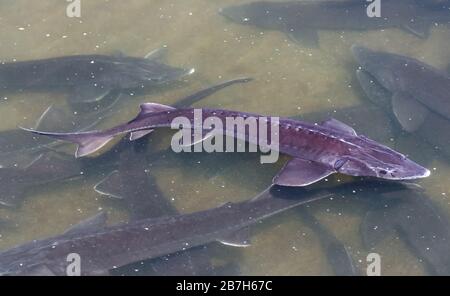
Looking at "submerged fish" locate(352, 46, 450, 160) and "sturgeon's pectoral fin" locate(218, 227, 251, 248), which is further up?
"submerged fish" locate(352, 46, 450, 160)

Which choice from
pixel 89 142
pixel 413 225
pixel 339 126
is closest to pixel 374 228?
pixel 413 225

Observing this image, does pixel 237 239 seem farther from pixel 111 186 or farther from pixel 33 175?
pixel 33 175

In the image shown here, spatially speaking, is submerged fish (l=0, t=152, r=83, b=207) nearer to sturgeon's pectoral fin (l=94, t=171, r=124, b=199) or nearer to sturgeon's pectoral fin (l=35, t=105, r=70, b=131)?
sturgeon's pectoral fin (l=94, t=171, r=124, b=199)

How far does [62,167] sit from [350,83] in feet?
8.52

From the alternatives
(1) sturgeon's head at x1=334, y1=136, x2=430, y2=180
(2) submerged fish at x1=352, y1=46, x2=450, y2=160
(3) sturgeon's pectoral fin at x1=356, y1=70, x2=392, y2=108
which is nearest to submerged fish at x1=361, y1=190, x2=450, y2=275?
(1) sturgeon's head at x1=334, y1=136, x2=430, y2=180

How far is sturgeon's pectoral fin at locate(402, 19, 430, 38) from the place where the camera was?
6129mm

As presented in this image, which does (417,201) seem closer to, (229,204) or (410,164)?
(410,164)

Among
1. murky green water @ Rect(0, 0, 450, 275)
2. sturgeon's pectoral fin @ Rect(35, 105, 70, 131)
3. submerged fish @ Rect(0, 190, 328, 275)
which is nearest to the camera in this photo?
submerged fish @ Rect(0, 190, 328, 275)

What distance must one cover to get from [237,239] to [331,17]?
9.94 ft

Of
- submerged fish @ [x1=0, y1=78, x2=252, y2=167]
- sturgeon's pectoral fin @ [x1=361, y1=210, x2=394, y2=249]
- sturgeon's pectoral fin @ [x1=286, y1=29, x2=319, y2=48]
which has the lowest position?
sturgeon's pectoral fin @ [x1=361, y1=210, x2=394, y2=249]

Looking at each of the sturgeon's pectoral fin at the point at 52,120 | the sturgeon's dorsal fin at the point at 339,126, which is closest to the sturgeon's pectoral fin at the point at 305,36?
the sturgeon's dorsal fin at the point at 339,126

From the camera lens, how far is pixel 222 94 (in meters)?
5.55
